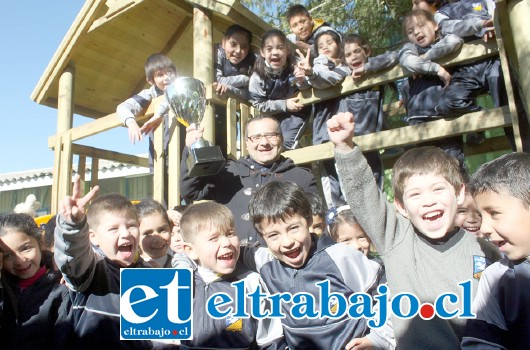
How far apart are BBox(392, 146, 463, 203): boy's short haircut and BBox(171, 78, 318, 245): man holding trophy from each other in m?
1.19

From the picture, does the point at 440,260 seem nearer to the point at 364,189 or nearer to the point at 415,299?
the point at 415,299

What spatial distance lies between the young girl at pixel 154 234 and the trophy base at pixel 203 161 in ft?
1.27

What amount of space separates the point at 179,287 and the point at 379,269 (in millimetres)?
995

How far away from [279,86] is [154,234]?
7.27 ft

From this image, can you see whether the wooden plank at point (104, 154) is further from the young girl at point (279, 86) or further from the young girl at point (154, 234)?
the young girl at point (154, 234)

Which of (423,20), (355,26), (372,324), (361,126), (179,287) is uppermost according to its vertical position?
(355,26)

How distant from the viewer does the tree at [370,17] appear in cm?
713

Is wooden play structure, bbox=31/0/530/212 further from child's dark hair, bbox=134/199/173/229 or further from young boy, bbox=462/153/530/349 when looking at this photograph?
young boy, bbox=462/153/530/349

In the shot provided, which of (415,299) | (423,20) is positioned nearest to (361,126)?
(423,20)

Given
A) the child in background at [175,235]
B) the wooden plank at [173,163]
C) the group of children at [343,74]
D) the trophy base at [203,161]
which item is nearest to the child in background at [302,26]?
the group of children at [343,74]

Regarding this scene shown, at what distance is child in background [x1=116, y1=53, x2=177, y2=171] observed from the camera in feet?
15.8

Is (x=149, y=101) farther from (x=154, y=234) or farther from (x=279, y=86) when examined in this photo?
(x=154, y=234)

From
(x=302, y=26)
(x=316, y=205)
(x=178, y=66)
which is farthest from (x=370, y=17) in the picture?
(x=316, y=205)

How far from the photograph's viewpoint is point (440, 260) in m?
2.21
